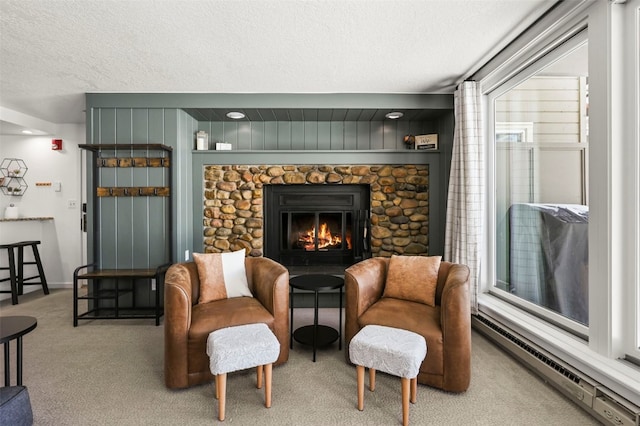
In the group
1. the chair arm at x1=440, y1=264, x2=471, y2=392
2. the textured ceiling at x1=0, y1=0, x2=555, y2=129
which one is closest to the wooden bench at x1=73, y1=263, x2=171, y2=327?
the textured ceiling at x1=0, y1=0, x2=555, y2=129

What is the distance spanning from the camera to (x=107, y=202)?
363 cm

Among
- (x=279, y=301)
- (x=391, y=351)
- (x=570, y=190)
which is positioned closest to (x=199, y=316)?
(x=279, y=301)

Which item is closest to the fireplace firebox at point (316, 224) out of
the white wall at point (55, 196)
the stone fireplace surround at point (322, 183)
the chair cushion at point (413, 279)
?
the stone fireplace surround at point (322, 183)

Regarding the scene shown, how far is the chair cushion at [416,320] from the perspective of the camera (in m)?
2.09

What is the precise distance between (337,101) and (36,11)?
2487 mm

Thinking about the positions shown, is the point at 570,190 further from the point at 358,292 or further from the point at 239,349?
the point at 239,349

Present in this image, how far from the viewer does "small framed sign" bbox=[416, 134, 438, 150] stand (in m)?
3.95

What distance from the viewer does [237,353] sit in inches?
72.1

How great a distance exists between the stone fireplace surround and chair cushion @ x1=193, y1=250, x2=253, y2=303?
1.28 meters

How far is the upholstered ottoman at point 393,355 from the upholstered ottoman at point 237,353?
0.50 m

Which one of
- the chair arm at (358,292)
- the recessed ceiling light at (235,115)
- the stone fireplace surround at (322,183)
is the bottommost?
the chair arm at (358,292)

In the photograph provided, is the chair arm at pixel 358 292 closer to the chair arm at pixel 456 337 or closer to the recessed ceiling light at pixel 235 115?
the chair arm at pixel 456 337

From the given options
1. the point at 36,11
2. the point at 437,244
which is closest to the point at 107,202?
the point at 36,11

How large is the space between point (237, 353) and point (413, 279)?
1.44 m
